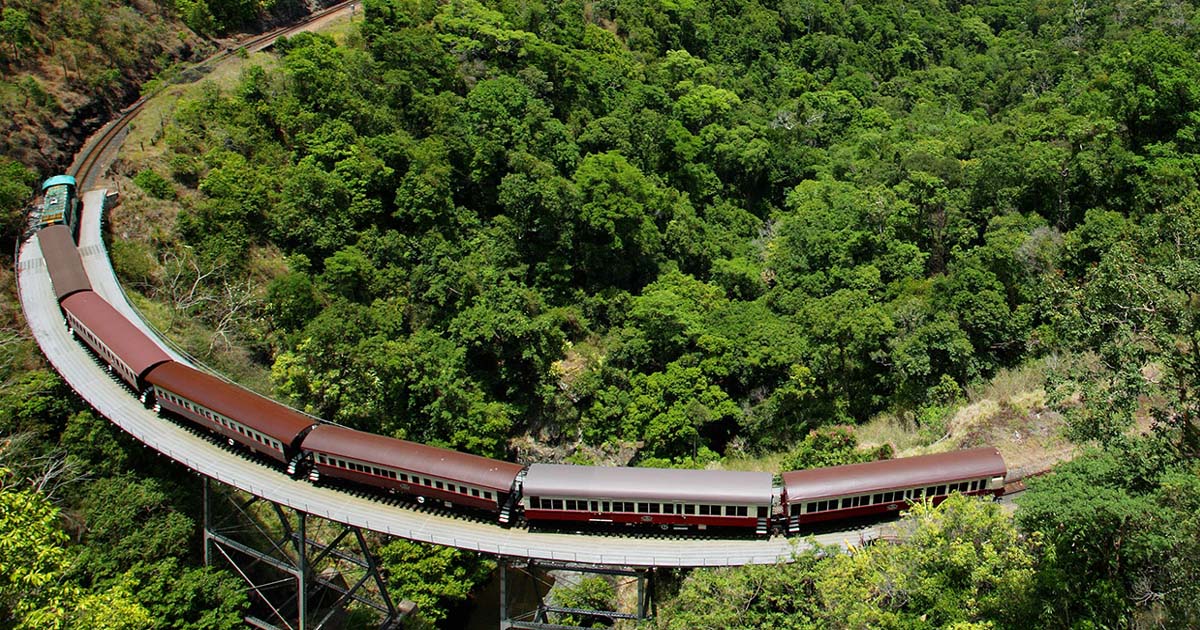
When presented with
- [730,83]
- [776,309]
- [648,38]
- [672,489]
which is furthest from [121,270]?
[730,83]

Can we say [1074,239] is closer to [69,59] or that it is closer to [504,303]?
[504,303]

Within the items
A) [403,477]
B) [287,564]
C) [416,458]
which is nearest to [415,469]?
[416,458]

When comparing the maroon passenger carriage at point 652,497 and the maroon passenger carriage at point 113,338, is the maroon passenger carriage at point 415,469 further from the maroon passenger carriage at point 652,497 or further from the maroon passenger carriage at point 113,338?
the maroon passenger carriage at point 113,338

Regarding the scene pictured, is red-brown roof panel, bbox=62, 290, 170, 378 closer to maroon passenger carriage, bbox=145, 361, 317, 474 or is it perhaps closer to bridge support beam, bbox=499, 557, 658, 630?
maroon passenger carriage, bbox=145, 361, 317, 474

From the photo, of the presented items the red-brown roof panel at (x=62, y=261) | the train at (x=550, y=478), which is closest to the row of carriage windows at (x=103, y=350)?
the train at (x=550, y=478)

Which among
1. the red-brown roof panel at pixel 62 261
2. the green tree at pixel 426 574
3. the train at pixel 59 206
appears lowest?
the green tree at pixel 426 574

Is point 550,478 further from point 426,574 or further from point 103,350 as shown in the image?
point 103,350
